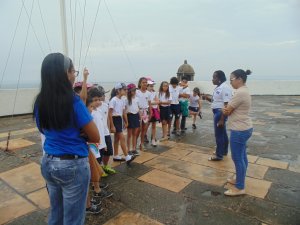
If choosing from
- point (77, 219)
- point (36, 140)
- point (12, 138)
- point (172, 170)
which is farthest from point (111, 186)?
point (12, 138)

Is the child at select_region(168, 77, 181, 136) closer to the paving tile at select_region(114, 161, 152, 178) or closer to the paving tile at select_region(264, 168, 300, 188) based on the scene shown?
the paving tile at select_region(114, 161, 152, 178)

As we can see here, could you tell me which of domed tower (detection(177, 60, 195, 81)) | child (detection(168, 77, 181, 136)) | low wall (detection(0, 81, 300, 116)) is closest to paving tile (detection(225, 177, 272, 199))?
child (detection(168, 77, 181, 136))

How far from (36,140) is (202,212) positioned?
497 cm

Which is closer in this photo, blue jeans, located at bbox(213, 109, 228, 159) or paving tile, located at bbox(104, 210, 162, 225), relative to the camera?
paving tile, located at bbox(104, 210, 162, 225)

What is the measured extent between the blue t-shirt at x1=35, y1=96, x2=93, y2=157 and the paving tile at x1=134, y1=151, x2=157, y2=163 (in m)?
3.15

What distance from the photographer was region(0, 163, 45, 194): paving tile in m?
3.89

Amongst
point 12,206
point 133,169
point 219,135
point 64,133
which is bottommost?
point 12,206

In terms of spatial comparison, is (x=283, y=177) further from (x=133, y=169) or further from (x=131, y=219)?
(x=131, y=219)

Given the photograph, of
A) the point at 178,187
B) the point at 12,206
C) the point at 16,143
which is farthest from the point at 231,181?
the point at 16,143

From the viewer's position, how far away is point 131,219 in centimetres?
297

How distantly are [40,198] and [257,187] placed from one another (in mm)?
3095

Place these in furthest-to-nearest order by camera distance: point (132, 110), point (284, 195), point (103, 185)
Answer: point (132, 110) < point (103, 185) < point (284, 195)

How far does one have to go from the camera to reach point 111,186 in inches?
150

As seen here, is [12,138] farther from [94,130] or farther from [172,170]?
[94,130]
